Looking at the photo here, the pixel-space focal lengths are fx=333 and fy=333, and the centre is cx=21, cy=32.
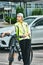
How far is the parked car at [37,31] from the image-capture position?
15.8 m

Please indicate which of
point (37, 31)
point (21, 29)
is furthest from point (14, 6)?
point (21, 29)

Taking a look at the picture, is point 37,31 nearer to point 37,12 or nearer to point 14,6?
point 37,12

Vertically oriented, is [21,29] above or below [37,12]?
above

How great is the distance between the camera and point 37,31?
16.0 meters

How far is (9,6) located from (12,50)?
49.9 m

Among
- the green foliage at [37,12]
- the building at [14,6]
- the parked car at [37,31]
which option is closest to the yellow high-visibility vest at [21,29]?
the parked car at [37,31]

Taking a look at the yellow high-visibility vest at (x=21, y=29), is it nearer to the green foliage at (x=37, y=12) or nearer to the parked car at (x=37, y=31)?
the parked car at (x=37, y=31)

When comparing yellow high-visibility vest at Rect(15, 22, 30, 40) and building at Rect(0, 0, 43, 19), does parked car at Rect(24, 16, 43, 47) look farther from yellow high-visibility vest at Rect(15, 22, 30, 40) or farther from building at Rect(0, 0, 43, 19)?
building at Rect(0, 0, 43, 19)

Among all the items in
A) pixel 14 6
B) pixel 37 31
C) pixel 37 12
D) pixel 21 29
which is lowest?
pixel 14 6

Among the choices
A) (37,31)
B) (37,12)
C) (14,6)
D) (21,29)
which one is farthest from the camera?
(14,6)

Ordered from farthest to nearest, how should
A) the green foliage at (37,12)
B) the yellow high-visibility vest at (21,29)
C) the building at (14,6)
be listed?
the building at (14,6) → the green foliage at (37,12) → the yellow high-visibility vest at (21,29)

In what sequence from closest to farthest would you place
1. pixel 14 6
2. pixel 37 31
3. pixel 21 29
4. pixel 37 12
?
pixel 21 29 < pixel 37 31 < pixel 37 12 < pixel 14 6

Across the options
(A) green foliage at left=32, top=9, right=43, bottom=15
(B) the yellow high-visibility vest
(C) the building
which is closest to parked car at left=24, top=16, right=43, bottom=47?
(B) the yellow high-visibility vest

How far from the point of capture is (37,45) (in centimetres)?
1755
